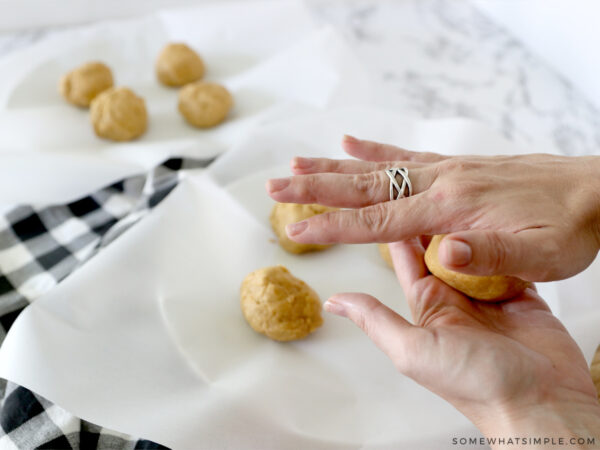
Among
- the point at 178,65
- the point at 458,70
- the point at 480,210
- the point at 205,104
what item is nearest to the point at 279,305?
the point at 480,210

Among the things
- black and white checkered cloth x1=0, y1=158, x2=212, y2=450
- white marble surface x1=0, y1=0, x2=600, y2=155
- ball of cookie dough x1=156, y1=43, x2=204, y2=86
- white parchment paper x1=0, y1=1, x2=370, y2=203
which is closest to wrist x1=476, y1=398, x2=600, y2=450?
black and white checkered cloth x1=0, y1=158, x2=212, y2=450

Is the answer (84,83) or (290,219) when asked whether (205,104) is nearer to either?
(84,83)

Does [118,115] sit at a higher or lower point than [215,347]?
higher

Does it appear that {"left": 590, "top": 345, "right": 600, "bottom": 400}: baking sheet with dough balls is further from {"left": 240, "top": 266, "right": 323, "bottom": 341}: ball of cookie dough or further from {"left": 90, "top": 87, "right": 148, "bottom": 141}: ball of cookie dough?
{"left": 90, "top": 87, "right": 148, "bottom": 141}: ball of cookie dough

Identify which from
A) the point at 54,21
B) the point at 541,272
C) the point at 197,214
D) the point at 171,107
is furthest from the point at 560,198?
the point at 54,21

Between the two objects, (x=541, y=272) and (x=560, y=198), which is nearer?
(x=541, y=272)

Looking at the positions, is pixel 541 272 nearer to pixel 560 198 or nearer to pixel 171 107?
pixel 560 198
